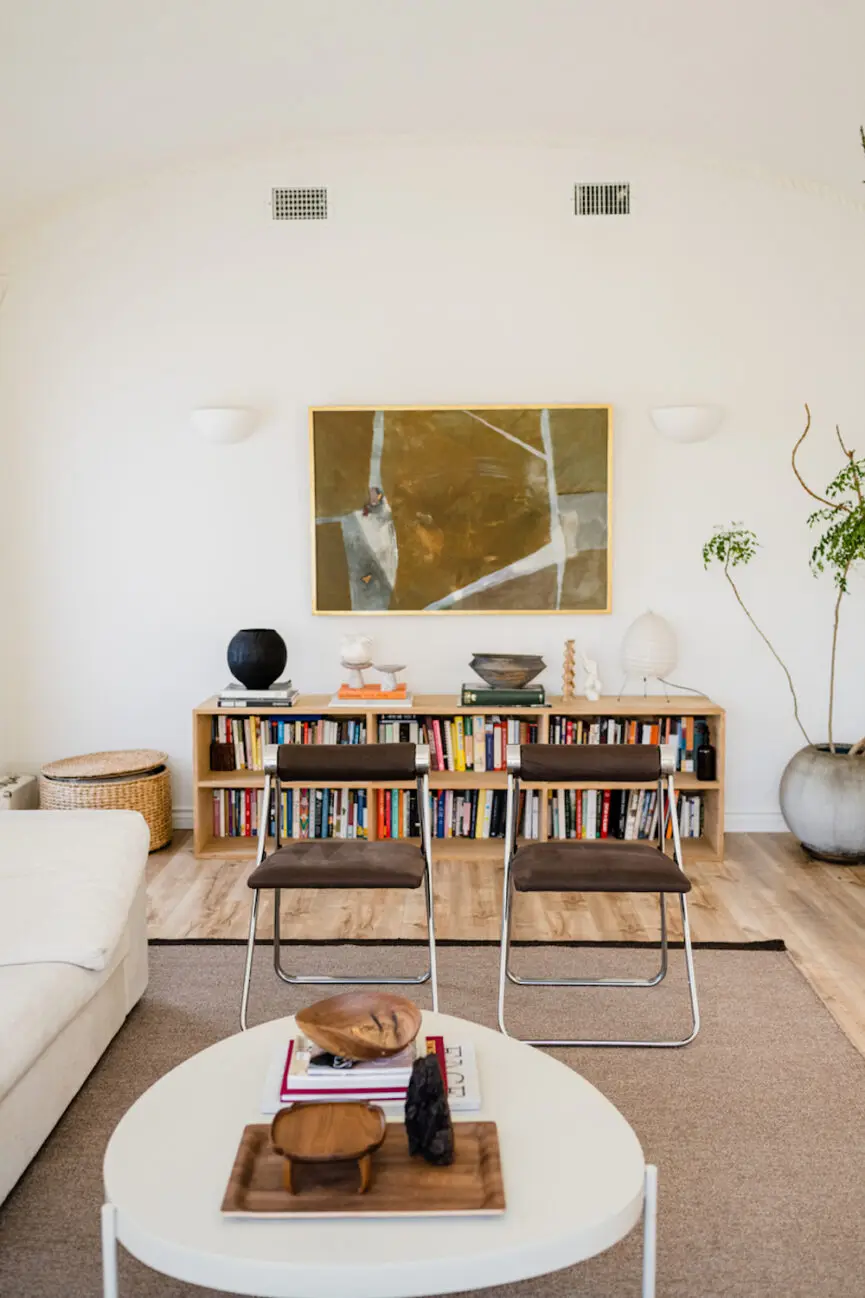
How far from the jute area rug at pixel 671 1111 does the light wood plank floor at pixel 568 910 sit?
17 cm

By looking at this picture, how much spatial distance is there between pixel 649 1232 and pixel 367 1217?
49 cm

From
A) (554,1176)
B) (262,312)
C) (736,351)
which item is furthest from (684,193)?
(554,1176)

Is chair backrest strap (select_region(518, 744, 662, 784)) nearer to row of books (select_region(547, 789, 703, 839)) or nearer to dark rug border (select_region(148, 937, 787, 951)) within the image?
dark rug border (select_region(148, 937, 787, 951))

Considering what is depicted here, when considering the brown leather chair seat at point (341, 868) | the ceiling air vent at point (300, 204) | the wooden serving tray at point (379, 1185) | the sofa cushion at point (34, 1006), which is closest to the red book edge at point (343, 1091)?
the wooden serving tray at point (379, 1185)

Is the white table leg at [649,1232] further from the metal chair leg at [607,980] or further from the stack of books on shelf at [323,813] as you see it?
the stack of books on shelf at [323,813]

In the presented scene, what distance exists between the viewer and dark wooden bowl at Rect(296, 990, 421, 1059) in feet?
7.16

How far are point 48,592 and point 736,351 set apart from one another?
3.38 m

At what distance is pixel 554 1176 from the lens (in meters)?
1.97

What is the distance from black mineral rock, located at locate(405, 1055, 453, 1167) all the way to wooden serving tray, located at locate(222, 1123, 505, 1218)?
3 centimetres

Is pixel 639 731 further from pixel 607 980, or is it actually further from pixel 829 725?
pixel 607 980

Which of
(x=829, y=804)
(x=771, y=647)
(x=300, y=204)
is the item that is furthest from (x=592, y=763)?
(x=300, y=204)

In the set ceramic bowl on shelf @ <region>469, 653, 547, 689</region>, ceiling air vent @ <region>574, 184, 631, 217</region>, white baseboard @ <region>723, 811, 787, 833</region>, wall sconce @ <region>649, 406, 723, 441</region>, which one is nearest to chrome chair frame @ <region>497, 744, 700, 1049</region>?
ceramic bowl on shelf @ <region>469, 653, 547, 689</region>

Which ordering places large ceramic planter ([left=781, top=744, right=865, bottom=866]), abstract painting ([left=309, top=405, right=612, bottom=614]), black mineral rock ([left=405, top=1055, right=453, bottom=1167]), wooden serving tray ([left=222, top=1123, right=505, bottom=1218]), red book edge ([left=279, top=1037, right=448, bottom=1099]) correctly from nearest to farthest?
wooden serving tray ([left=222, top=1123, right=505, bottom=1218]) → black mineral rock ([left=405, top=1055, right=453, bottom=1167]) → red book edge ([left=279, top=1037, right=448, bottom=1099]) → large ceramic planter ([left=781, top=744, right=865, bottom=866]) → abstract painting ([left=309, top=405, right=612, bottom=614])

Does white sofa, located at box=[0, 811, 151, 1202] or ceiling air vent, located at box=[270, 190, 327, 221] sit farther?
ceiling air vent, located at box=[270, 190, 327, 221]
